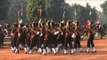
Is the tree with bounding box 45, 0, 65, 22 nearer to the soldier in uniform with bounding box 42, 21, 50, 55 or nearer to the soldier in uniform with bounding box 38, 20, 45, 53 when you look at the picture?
the soldier in uniform with bounding box 38, 20, 45, 53

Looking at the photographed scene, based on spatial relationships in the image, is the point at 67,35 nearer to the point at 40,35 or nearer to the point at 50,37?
the point at 50,37

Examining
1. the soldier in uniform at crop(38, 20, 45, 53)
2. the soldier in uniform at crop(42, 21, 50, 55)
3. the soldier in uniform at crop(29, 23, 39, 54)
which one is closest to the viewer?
the soldier in uniform at crop(42, 21, 50, 55)

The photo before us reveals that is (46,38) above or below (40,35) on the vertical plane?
below

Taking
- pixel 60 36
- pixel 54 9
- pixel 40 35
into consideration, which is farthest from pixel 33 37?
pixel 54 9

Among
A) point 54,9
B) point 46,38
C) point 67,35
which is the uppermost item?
point 54,9

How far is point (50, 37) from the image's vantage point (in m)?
27.0

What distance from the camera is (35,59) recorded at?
936 inches

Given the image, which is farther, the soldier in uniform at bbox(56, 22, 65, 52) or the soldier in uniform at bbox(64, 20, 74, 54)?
the soldier in uniform at bbox(56, 22, 65, 52)

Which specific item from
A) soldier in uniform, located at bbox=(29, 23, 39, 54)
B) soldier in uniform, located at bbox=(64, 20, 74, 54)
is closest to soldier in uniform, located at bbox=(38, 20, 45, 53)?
soldier in uniform, located at bbox=(29, 23, 39, 54)

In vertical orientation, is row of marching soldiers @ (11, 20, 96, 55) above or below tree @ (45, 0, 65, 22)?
below

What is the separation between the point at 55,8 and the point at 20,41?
7318cm

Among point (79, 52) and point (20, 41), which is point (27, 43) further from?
point (79, 52)

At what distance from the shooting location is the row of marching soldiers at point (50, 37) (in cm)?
2669

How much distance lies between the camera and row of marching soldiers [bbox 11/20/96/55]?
1051 inches
